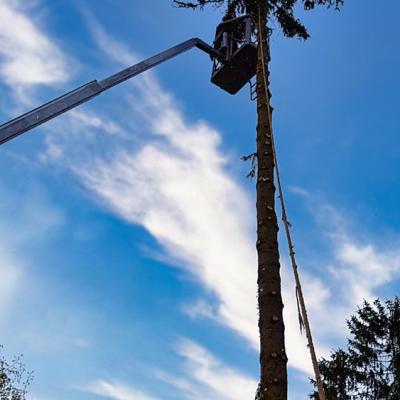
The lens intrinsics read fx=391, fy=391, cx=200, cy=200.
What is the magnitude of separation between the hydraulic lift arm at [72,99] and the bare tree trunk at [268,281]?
2075 mm

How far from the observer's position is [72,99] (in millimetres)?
4652

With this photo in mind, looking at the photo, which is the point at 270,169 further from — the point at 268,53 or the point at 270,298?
the point at 268,53

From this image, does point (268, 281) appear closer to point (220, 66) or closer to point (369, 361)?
point (220, 66)

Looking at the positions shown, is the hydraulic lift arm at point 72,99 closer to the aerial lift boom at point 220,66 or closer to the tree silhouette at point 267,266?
the aerial lift boom at point 220,66

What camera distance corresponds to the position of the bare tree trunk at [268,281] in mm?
4090

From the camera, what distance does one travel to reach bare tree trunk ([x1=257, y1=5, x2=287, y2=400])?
409cm

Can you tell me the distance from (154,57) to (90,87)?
1.55m

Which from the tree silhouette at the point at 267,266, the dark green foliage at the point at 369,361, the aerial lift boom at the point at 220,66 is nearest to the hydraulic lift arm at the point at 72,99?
the aerial lift boom at the point at 220,66

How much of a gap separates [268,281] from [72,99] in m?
3.24

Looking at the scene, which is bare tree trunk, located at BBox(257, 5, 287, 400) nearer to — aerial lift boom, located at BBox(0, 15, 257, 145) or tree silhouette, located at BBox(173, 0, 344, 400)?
tree silhouette, located at BBox(173, 0, 344, 400)

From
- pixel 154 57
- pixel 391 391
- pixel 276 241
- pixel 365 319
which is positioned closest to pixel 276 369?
pixel 276 241

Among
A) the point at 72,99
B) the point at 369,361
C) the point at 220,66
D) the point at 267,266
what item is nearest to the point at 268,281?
the point at 267,266

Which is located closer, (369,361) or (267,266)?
(267,266)

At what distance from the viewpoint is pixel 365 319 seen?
25.2 meters
